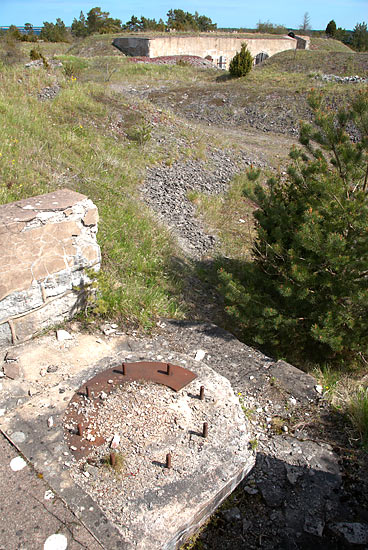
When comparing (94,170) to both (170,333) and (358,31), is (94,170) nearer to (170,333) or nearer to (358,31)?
(170,333)

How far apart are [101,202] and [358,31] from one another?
45.9 meters

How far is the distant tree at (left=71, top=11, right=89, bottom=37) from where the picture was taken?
41.8 m

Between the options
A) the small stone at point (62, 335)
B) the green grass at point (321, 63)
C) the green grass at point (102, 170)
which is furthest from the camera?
the green grass at point (321, 63)

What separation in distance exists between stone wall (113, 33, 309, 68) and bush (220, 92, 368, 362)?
26.3 metres

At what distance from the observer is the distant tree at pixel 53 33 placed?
3819 centimetres

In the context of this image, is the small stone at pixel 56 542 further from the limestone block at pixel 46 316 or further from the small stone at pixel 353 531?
the limestone block at pixel 46 316

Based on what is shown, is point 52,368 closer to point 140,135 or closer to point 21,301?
point 21,301

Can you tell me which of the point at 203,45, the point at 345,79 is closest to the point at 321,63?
the point at 345,79

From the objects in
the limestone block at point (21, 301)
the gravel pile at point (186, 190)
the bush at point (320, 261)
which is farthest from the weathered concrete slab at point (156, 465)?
the gravel pile at point (186, 190)

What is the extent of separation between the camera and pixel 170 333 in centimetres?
430

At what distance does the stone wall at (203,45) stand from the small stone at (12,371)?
2814cm

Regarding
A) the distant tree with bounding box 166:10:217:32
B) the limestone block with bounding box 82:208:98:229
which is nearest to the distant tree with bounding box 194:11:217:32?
the distant tree with bounding box 166:10:217:32

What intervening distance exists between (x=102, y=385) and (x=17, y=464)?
849 mm

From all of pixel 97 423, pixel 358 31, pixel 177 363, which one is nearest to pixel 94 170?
pixel 177 363
